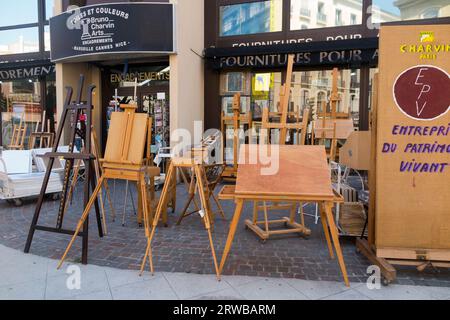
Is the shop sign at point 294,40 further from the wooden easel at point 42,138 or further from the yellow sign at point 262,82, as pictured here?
the wooden easel at point 42,138

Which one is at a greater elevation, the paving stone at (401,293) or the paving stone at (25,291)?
the paving stone at (401,293)

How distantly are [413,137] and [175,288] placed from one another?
8.38 feet

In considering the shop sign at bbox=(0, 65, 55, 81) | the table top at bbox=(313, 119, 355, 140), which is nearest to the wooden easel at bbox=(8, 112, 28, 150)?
the shop sign at bbox=(0, 65, 55, 81)

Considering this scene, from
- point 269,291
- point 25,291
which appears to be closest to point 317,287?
point 269,291

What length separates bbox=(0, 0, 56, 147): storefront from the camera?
10398 millimetres

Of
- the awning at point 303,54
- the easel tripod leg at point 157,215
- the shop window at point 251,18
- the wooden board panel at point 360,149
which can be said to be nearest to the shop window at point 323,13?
the shop window at point 251,18

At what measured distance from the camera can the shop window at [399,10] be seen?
792 centimetres

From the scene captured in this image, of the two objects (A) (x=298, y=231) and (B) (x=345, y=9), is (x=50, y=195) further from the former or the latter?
(B) (x=345, y=9)

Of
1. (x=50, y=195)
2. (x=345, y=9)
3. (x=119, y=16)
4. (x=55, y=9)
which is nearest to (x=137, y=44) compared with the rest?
(x=119, y=16)

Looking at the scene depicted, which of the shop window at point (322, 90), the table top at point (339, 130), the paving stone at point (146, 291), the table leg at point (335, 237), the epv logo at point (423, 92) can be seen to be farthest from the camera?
the shop window at point (322, 90)

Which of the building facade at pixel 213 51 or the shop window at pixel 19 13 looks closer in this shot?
the building facade at pixel 213 51

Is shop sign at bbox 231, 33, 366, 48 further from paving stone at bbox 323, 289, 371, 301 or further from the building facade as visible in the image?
paving stone at bbox 323, 289, 371, 301

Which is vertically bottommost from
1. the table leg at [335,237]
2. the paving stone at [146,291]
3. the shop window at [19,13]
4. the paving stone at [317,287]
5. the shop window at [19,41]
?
the paving stone at [317,287]
